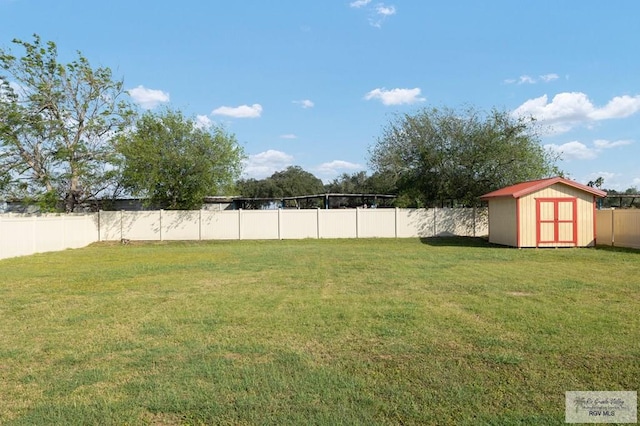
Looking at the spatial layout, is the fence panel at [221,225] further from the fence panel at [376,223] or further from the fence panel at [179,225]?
the fence panel at [376,223]

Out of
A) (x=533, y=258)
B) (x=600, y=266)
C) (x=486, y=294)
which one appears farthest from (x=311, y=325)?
(x=533, y=258)

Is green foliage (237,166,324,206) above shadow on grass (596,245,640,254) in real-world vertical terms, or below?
above

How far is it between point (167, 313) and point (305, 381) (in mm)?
3391

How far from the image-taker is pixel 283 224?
2406 centimetres

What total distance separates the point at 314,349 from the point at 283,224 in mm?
19460

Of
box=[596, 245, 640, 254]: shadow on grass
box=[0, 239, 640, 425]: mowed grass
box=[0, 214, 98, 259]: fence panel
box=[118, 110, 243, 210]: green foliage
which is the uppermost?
box=[118, 110, 243, 210]: green foliage

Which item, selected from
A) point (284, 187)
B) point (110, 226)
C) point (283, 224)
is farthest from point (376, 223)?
point (284, 187)

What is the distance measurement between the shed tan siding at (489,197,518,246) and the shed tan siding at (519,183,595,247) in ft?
1.38

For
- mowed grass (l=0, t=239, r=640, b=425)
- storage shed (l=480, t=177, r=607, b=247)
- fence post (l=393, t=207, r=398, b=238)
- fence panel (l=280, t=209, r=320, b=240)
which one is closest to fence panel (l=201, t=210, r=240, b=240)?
fence panel (l=280, t=209, r=320, b=240)

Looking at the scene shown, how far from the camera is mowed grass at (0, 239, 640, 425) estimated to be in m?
3.39

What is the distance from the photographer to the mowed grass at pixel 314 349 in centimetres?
339

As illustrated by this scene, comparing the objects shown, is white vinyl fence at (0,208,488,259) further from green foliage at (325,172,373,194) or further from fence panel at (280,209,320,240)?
green foliage at (325,172,373,194)

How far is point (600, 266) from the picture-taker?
11852 millimetres

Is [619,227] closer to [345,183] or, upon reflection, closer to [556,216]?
[556,216]
